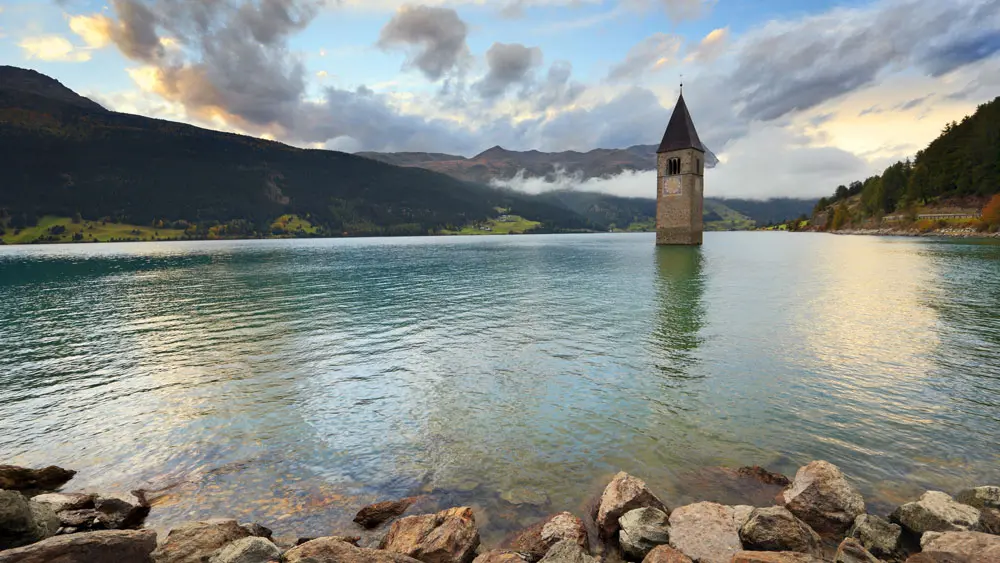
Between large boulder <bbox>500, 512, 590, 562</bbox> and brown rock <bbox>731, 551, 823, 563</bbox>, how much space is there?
2.82m

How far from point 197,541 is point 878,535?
42.2ft

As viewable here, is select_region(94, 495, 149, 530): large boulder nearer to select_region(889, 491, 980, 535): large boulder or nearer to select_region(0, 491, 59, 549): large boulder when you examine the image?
select_region(0, 491, 59, 549): large boulder

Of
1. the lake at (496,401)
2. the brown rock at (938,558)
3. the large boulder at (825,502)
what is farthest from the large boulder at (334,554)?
the brown rock at (938,558)

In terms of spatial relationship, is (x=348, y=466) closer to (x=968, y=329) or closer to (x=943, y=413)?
(x=943, y=413)

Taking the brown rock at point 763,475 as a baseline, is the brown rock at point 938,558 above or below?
above

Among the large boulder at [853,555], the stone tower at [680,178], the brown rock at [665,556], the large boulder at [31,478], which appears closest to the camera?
the large boulder at [853,555]

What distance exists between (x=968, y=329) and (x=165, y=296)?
67850 millimetres

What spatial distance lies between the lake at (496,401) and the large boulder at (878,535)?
2.12m

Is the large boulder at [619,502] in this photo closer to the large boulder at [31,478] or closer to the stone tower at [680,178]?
Answer: the large boulder at [31,478]

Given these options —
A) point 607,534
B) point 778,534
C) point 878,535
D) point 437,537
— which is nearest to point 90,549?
point 437,537

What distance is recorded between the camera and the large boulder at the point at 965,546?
7504mm

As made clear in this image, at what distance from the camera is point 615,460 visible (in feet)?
42.6

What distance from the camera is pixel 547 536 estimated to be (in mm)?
9273

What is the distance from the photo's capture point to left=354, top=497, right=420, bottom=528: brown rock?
10586 mm
